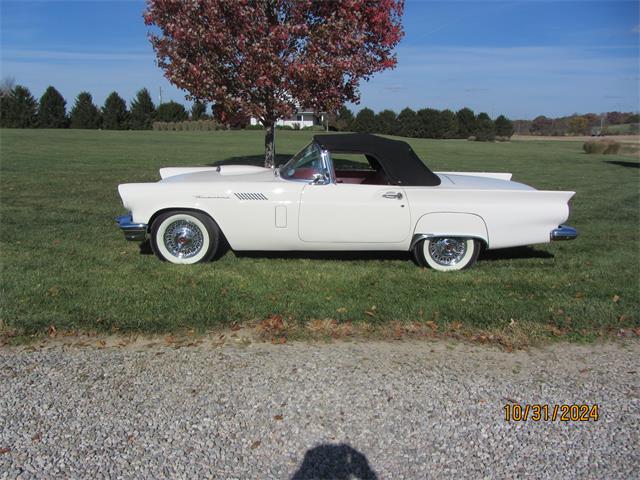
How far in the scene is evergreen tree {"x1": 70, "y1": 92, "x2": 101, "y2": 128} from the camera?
56406 millimetres

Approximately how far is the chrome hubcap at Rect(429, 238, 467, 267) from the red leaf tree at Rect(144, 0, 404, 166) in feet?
23.9

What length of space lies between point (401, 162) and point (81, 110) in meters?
57.1

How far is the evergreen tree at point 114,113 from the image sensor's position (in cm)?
5731

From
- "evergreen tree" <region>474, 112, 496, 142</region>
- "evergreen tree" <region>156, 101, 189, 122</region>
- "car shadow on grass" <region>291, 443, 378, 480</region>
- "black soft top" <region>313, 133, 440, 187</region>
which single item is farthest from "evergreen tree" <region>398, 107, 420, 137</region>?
"car shadow on grass" <region>291, 443, 378, 480</region>

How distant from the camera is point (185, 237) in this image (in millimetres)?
6051

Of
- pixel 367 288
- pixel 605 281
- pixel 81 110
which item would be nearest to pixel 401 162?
pixel 367 288

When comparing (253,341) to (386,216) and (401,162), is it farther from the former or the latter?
(401,162)

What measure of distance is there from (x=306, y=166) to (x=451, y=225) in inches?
63.5

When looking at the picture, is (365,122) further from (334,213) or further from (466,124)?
(334,213)

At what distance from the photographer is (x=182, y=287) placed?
529 centimetres

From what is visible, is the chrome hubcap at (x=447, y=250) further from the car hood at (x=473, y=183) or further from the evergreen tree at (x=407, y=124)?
the evergreen tree at (x=407, y=124)
